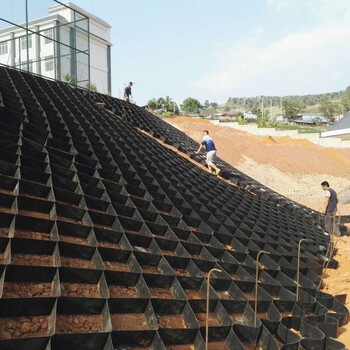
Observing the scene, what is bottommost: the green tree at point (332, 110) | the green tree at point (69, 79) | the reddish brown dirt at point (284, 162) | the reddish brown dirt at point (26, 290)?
the reddish brown dirt at point (284, 162)

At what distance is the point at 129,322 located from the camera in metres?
3.02

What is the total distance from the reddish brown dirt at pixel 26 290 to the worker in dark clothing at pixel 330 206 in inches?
308

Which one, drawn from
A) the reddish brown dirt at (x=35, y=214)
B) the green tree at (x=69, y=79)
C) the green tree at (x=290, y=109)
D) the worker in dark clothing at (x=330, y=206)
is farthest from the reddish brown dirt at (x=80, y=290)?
the green tree at (x=290, y=109)

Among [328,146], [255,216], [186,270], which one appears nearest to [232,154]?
[328,146]

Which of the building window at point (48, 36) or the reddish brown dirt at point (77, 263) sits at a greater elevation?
the building window at point (48, 36)

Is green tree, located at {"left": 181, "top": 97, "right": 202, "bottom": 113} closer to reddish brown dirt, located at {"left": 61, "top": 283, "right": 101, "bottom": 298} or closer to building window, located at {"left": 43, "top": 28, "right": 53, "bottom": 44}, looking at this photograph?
building window, located at {"left": 43, "top": 28, "right": 53, "bottom": 44}

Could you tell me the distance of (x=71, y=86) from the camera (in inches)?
470

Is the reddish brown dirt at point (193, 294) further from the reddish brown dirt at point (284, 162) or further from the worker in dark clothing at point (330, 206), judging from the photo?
the reddish brown dirt at point (284, 162)

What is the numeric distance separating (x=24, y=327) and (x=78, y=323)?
1.33ft

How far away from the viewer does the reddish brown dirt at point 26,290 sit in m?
2.69

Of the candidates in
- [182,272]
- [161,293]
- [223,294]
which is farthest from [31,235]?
[223,294]

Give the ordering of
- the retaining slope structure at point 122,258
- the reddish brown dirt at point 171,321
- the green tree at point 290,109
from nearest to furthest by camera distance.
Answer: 1. the retaining slope structure at point 122,258
2. the reddish brown dirt at point 171,321
3. the green tree at point 290,109

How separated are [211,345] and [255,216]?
16.4ft

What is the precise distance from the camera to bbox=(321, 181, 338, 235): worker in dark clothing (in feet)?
30.1
